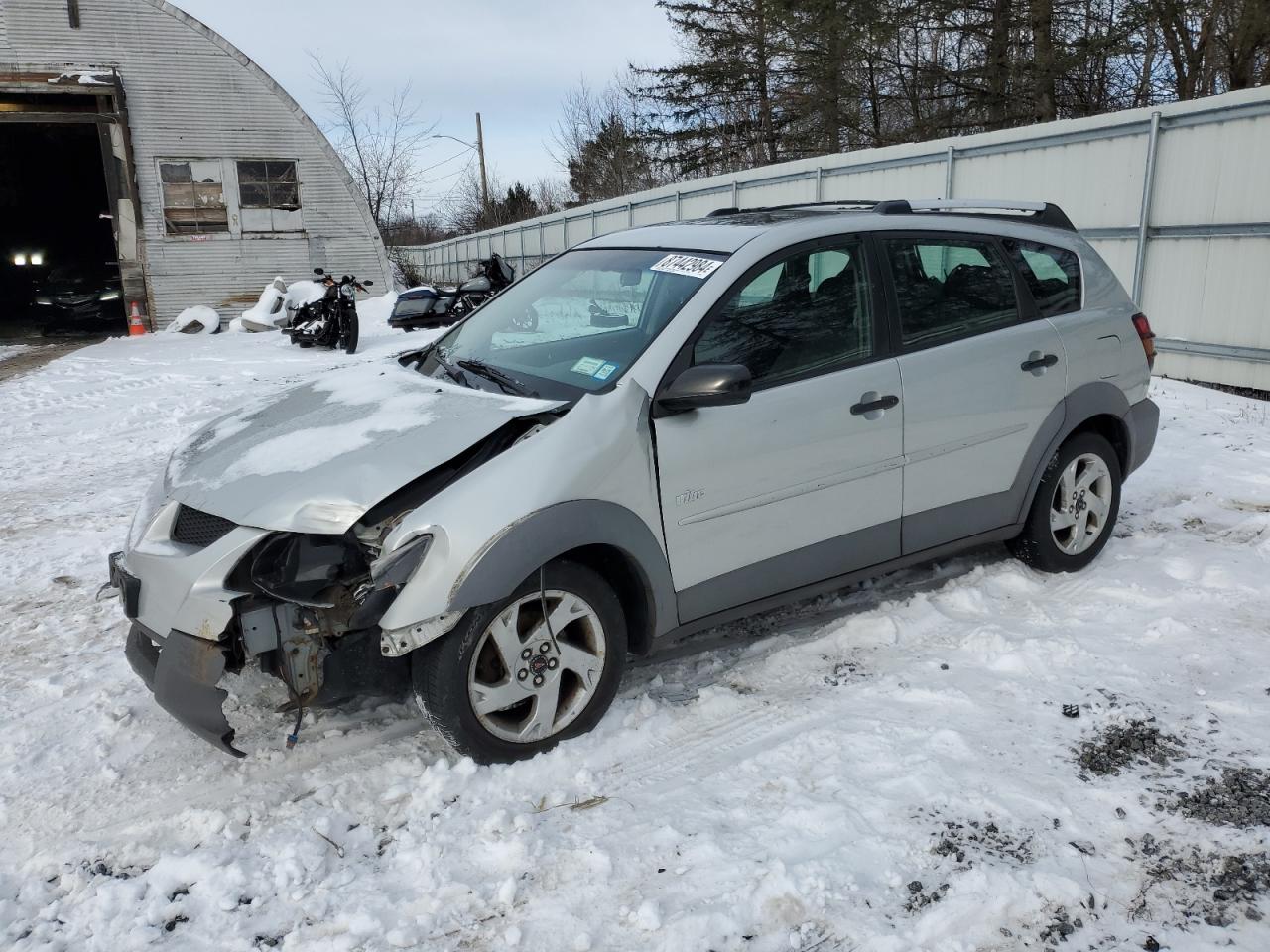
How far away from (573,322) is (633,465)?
3.11 ft

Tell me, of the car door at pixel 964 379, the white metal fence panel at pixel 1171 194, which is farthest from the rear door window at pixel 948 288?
the white metal fence panel at pixel 1171 194

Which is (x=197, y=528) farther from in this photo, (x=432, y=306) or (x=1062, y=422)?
(x=432, y=306)

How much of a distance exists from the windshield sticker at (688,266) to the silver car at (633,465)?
0.01 meters

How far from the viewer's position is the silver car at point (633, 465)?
9.88 feet

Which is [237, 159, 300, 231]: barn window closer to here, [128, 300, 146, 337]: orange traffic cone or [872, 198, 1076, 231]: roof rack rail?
[128, 300, 146, 337]: orange traffic cone

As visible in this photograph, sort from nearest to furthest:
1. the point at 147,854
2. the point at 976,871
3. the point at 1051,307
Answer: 1. the point at 976,871
2. the point at 147,854
3. the point at 1051,307

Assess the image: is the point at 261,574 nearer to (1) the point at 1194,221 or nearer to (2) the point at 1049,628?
(2) the point at 1049,628

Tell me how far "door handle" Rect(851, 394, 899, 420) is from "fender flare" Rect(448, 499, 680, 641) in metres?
1.04

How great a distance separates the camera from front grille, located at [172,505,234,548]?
10.2 feet

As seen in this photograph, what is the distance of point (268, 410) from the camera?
12.7 ft

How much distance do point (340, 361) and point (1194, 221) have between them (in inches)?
399

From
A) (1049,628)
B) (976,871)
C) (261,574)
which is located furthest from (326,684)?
(1049,628)

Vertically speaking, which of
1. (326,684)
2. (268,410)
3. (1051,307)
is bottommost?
(326,684)

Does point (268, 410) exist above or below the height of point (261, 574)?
above
